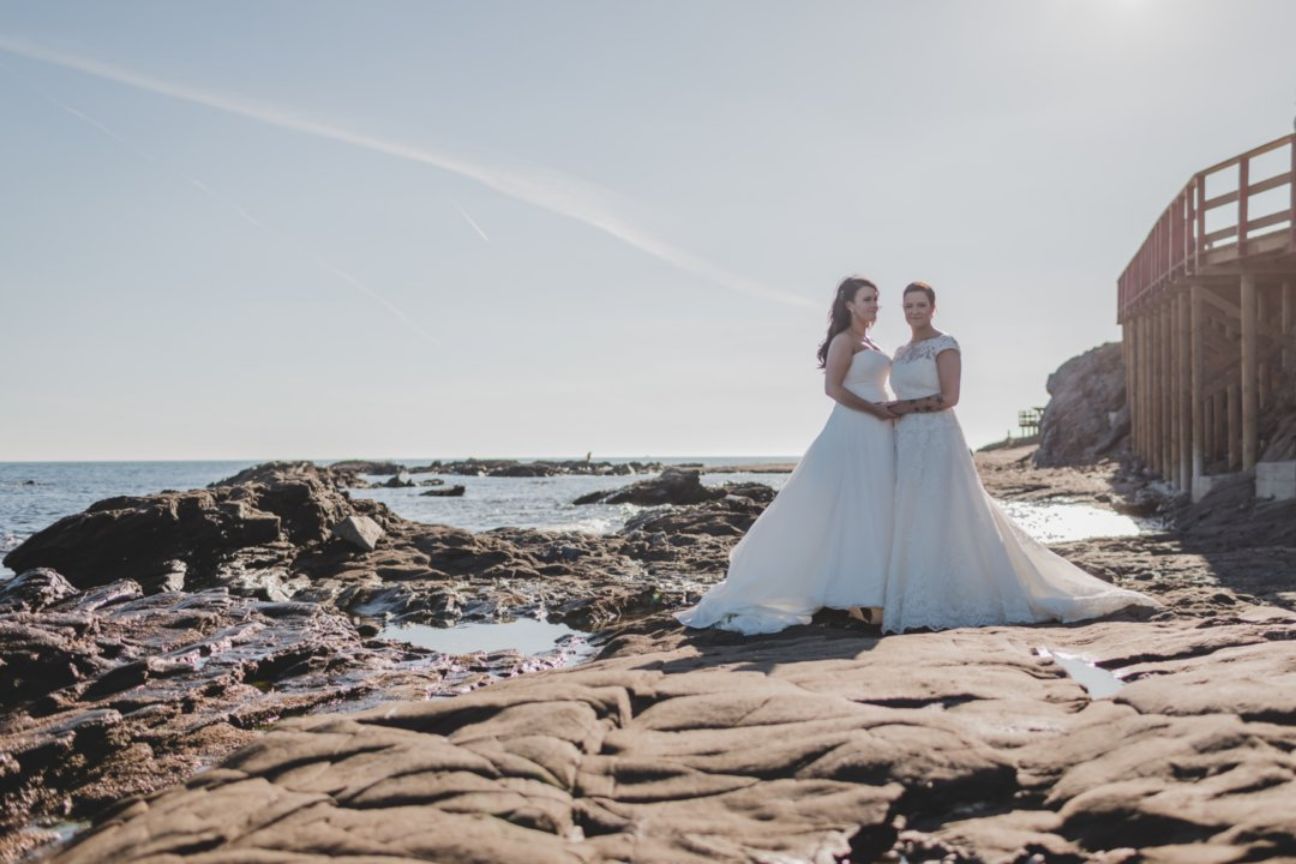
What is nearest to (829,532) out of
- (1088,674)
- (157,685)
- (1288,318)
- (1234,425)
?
(1088,674)

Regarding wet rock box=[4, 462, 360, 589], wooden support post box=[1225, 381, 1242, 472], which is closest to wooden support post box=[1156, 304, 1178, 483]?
wooden support post box=[1225, 381, 1242, 472]

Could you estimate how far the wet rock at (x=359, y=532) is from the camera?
15.7m

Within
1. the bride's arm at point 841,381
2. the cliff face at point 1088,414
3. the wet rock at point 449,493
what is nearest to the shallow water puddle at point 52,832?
the bride's arm at point 841,381

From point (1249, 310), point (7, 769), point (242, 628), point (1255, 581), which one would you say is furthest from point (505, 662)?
point (1249, 310)

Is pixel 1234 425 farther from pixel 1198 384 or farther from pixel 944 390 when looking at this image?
pixel 944 390

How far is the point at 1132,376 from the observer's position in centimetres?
3091

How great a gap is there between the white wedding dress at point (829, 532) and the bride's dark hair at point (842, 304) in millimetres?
310

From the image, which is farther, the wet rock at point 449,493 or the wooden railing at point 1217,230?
the wet rock at point 449,493

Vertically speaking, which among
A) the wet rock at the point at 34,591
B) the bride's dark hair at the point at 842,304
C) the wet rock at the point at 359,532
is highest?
the bride's dark hair at the point at 842,304

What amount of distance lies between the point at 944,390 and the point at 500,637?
17.0 ft

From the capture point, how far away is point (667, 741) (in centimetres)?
411

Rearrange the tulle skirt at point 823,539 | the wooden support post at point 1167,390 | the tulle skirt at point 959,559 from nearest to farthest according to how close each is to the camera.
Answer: the tulle skirt at point 959,559, the tulle skirt at point 823,539, the wooden support post at point 1167,390

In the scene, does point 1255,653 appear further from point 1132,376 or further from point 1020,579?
point 1132,376

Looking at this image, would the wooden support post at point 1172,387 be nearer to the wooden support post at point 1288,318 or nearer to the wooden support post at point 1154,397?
the wooden support post at point 1154,397
